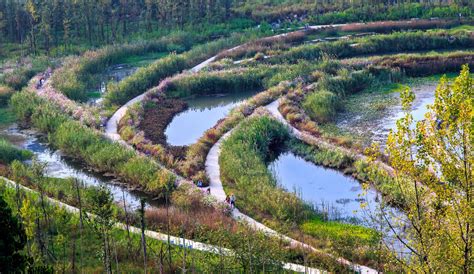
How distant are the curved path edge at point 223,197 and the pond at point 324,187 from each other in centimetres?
247

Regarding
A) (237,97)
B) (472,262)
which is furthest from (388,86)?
(472,262)

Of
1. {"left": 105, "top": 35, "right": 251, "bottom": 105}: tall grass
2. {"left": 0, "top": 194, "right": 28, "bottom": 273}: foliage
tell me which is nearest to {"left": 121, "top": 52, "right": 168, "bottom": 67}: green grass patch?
{"left": 105, "top": 35, "right": 251, "bottom": 105}: tall grass

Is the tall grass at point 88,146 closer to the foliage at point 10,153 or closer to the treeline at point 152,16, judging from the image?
the foliage at point 10,153

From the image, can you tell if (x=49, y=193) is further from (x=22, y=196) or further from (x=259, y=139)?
(x=259, y=139)

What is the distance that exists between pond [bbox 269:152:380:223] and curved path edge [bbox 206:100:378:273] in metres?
2.47

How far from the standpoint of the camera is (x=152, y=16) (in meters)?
64.4

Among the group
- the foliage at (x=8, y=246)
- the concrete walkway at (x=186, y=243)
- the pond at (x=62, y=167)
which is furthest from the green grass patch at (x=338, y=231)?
the foliage at (x=8, y=246)

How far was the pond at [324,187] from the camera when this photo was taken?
24.5 m

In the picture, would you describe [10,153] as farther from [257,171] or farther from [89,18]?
[89,18]

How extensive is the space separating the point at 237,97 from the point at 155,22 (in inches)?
907

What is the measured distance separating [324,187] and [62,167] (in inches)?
476

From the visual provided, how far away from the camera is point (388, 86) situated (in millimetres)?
41531

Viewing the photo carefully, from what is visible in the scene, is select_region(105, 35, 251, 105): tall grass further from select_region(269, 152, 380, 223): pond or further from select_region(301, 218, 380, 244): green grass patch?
select_region(301, 218, 380, 244): green grass patch

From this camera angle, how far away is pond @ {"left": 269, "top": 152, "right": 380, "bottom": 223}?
80.5 ft
